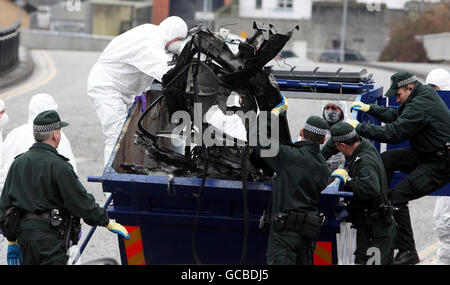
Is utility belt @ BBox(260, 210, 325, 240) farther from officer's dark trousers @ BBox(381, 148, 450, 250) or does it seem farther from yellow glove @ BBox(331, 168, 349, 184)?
officer's dark trousers @ BBox(381, 148, 450, 250)

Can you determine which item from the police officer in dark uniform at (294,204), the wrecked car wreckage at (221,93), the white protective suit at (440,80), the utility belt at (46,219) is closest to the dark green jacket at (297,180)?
the police officer in dark uniform at (294,204)

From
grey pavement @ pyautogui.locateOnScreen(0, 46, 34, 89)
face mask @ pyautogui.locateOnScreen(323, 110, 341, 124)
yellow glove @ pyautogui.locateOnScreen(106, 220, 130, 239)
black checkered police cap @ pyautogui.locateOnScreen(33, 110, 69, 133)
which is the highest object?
black checkered police cap @ pyautogui.locateOnScreen(33, 110, 69, 133)

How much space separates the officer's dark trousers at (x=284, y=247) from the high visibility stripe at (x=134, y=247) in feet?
3.97

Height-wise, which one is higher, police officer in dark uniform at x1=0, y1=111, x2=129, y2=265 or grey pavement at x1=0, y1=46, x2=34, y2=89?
police officer in dark uniform at x1=0, y1=111, x2=129, y2=265

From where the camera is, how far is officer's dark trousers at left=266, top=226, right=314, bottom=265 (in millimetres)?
5605

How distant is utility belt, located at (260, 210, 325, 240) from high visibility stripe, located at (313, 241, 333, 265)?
50 centimetres

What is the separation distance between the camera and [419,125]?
22.9ft

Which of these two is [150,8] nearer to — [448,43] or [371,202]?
[448,43]

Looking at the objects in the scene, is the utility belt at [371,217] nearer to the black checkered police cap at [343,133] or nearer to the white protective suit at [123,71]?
the black checkered police cap at [343,133]

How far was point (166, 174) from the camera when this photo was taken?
251 inches

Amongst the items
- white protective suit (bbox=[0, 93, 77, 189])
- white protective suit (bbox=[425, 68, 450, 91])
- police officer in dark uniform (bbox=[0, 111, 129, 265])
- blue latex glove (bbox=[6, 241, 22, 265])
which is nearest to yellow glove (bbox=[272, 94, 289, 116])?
police officer in dark uniform (bbox=[0, 111, 129, 265])

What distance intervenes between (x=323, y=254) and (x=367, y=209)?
1.78ft

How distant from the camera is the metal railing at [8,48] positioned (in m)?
23.2
